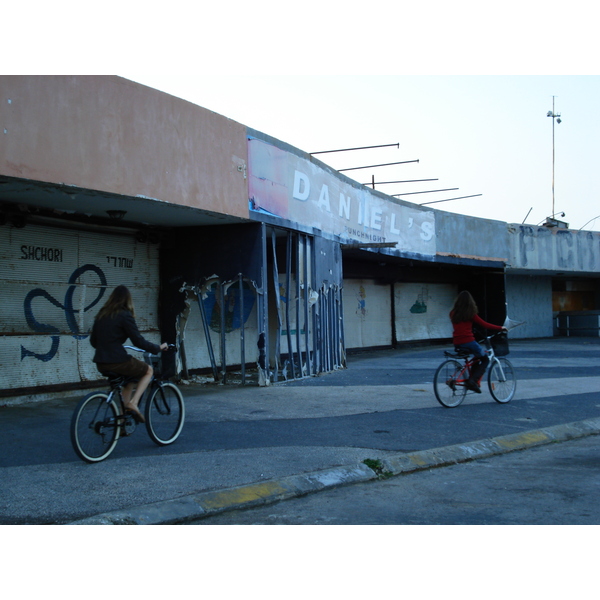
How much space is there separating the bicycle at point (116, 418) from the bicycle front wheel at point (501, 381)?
511 centimetres

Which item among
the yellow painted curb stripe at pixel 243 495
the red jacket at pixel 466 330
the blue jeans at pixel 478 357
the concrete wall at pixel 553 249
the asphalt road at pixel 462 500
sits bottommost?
the asphalt road at pixel 462 500

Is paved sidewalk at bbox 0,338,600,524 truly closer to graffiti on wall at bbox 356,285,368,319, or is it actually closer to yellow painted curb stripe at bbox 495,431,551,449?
yellow painted curb stripe at bbox 495,431,551,449

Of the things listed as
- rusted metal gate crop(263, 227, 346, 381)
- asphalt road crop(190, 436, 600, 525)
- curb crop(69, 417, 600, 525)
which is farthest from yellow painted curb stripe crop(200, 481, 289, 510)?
rusted metal gate crop(263, 227, 346, 381)

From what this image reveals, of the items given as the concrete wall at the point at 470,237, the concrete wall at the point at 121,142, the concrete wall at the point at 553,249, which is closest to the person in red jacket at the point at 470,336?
the concrete wall at the point at 121,142

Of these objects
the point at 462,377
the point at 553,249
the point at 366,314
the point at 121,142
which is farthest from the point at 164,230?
the point at 553,249

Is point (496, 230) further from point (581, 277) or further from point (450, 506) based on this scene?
point (450, 506)

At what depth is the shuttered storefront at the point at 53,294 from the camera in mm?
10070

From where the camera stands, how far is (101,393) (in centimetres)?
656

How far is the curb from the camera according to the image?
16.3ft

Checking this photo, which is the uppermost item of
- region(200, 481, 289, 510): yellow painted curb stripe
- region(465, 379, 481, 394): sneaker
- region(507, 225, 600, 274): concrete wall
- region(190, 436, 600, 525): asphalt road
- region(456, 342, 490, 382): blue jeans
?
region(507, 225, 600, 274): concrete wall

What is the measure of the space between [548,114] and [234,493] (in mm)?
30564

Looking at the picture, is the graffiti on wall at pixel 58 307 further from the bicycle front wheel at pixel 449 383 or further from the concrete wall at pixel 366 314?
the concrete wall at pixel 366 314

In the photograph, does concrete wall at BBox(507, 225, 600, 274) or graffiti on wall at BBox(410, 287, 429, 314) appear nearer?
graffiti on wall at BBox(410, 287, 429, 314)

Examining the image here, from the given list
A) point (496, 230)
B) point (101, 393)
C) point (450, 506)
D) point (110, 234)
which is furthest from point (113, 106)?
point (496, 230)
